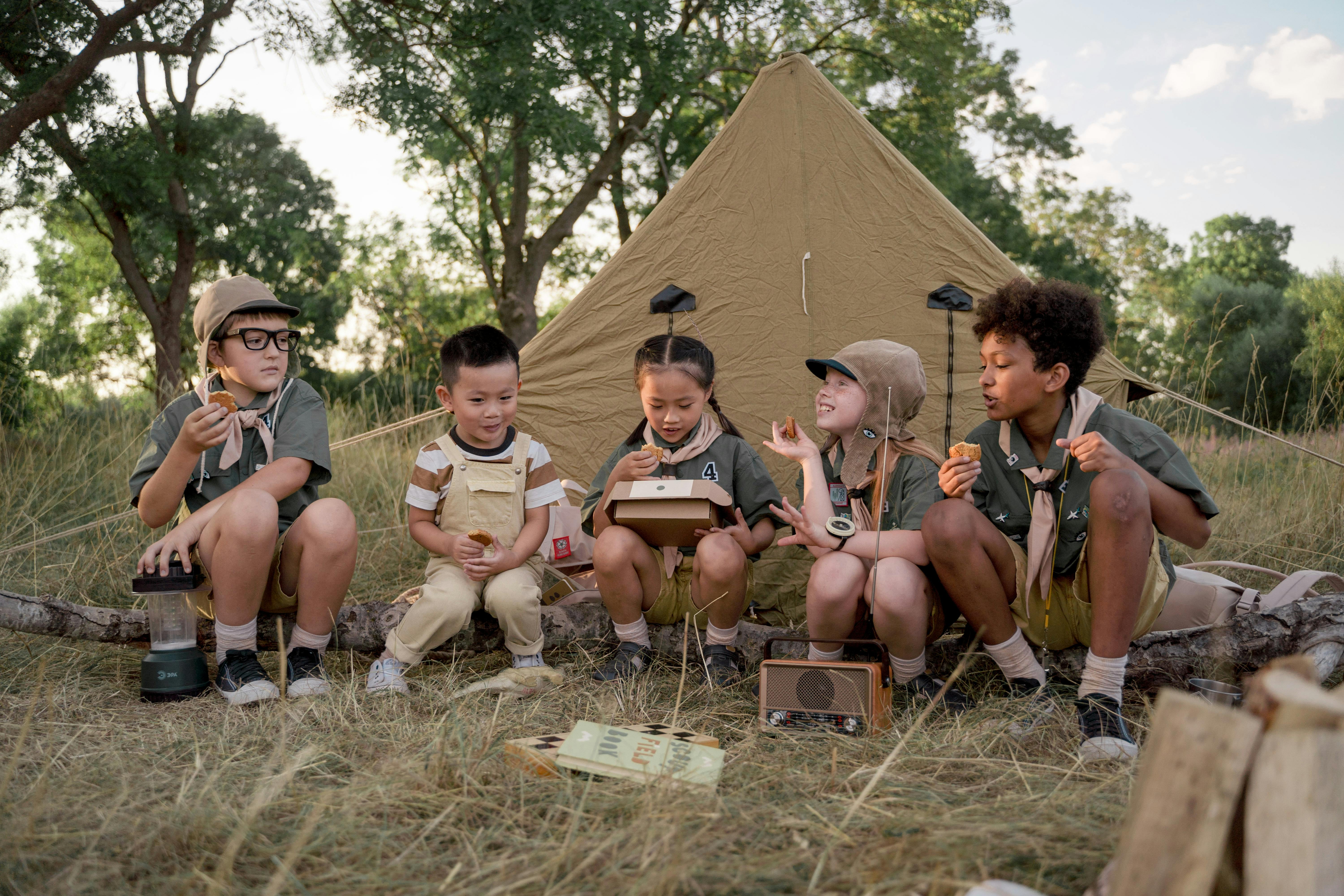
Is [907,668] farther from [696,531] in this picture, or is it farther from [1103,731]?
[696,531]

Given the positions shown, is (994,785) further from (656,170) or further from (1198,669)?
(656,170)

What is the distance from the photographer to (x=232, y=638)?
2.54 meters

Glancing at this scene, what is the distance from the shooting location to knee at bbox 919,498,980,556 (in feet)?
7.44

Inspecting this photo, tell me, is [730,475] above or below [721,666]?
above

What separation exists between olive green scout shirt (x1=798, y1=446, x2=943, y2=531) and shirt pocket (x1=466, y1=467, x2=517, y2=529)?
891 mm

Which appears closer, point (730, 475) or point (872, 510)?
point (872, 510)

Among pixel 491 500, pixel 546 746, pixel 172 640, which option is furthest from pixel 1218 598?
pixel 172 640

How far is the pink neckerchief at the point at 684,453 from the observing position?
9.42 feet

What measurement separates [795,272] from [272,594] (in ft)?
7.09

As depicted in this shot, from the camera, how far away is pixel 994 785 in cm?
183

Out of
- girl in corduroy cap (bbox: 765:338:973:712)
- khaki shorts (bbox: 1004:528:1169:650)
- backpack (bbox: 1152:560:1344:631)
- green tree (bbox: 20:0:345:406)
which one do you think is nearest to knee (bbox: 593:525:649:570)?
girl in corduroy cap (bbox: 765:338:973:712)

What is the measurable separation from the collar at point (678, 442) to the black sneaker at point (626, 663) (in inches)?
24.7

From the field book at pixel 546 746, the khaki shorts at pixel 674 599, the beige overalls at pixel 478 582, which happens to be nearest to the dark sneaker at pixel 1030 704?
the field book at pixel 546 746

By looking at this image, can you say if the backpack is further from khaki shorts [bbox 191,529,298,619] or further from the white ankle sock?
khaki shorts [bbox 191,529,298,619]
